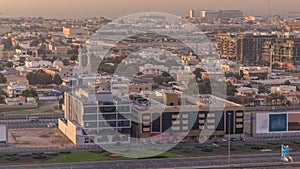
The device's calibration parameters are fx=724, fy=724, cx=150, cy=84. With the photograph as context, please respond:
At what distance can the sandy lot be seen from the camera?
334 inches

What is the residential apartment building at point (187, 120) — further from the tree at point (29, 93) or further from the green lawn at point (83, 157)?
the tree at point (29, 93)

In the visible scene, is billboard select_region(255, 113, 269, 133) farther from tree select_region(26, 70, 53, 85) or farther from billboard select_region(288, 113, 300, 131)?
tree select_region(26, 70, 53, 85)

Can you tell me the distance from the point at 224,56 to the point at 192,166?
12.7 m

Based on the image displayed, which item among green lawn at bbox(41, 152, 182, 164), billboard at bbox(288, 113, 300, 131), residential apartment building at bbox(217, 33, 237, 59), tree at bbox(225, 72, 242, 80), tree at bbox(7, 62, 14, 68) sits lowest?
green lawn at bbox(41, 152, 182, 164)

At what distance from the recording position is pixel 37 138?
8.92 meters

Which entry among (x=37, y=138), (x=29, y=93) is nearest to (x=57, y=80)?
(x=29, y=93)

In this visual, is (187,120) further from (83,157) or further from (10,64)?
(10,64)

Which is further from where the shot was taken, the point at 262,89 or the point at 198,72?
the point at 198,72

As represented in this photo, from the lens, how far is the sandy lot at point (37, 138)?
27.9 ft

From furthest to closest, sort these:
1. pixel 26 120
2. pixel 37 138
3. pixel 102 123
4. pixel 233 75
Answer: pixel 233 75 < pixel 26 120 < pixel 37 138 < pixel 102 123

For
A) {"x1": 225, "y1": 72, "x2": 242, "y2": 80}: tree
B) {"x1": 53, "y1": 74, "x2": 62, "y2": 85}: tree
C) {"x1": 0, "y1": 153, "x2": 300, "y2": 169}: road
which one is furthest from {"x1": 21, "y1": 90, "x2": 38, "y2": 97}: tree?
{"x1": 0, "y1": 153, "x2": 300, "y2": 169}: road

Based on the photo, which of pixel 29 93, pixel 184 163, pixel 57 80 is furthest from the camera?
pixel 57 80

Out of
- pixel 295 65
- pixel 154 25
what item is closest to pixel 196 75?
pixel 295 65

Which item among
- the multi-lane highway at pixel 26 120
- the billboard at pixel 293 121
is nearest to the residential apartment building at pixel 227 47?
the multi-lane highway at pixel 26 120
